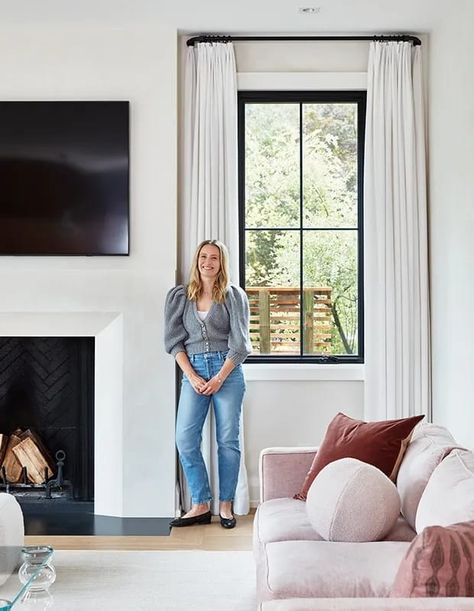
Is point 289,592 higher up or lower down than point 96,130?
lower down

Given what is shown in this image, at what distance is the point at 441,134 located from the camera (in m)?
4.63

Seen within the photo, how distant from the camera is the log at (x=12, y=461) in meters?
4.95

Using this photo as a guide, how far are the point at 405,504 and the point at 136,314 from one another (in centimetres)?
219

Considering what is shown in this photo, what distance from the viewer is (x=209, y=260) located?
4617 millimetres

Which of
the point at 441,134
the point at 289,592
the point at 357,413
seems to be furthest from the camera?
the point at 357,413

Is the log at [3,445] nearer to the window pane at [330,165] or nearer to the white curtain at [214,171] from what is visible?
the white curtain at [214,171]

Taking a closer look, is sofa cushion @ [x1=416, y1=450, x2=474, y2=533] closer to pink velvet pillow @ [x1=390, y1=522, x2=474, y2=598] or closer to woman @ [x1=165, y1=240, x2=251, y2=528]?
pink velvet pillow @ [x1=390, y1=522, x2=474, y2=598]

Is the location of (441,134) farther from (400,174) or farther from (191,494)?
(191,494)

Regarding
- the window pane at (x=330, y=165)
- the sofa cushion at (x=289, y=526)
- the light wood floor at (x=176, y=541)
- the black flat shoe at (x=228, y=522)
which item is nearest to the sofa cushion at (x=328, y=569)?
the sofa cushion at (x=289, y=526)

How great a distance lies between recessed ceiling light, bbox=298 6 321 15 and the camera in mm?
4445

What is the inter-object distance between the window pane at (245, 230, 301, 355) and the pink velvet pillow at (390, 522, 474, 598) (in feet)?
10.6

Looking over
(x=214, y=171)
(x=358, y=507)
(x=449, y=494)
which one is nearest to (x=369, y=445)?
(x=358, y=507)

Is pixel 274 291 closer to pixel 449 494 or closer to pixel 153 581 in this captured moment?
pixel 153 581

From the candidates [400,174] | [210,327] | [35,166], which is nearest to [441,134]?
[400,174]
